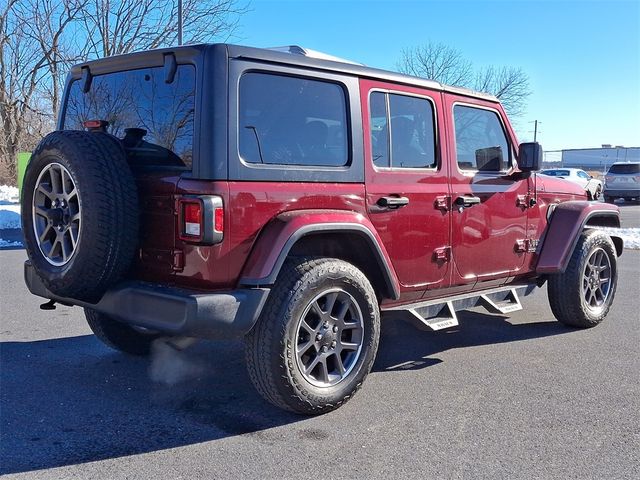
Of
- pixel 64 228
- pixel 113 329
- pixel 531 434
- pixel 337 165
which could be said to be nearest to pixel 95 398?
pixel 113 329

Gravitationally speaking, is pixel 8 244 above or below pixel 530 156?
below

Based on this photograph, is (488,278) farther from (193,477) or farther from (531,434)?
(193,477)

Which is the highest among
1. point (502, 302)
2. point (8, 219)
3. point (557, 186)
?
point (557, 186)

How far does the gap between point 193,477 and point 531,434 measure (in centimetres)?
184

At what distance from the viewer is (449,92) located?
474 centimetres

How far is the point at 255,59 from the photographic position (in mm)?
3445

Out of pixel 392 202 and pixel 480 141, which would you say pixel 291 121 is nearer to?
pixel 392 202

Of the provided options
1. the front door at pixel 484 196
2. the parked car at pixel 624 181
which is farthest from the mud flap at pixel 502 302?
the parked car at pixel 624 181

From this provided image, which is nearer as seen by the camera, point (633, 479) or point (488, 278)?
point (633, 479)

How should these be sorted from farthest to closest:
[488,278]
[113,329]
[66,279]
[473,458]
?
1. [488,278]
2. [113,329]
3. [66,279]
4. [473,458]

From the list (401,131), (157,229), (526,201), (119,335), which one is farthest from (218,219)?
(526,201)

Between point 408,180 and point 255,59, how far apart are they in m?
1.37

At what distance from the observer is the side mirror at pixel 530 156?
16.5ft

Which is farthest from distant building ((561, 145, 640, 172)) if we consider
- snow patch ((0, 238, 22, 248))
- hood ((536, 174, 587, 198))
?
hood ((536, 174, 587, 198))
